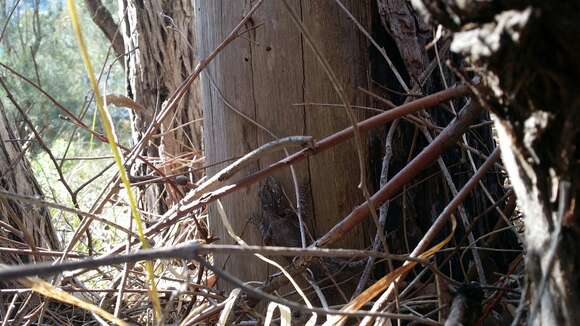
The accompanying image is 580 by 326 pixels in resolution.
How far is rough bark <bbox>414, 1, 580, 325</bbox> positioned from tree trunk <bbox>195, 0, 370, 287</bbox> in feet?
2.83

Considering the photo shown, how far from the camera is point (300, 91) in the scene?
1.66 meters

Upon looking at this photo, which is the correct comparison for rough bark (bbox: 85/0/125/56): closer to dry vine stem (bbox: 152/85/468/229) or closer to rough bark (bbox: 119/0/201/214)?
rough bark (bbox: 119/0/201/214)

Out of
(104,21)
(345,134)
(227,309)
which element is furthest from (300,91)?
(104,21)

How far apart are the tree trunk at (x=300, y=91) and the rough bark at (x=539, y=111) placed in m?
0.86

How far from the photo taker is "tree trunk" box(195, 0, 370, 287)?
1.64 meters

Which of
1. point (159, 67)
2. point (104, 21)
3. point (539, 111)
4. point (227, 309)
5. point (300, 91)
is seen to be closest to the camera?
point (539, 111)

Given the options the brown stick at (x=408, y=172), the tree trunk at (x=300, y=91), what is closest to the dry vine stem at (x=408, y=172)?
the brown stick at (x=408, y=172)

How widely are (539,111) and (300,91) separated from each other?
988 mm

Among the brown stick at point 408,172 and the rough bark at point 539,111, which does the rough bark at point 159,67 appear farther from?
the rough bark at point 539,111

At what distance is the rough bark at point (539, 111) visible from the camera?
0.64m

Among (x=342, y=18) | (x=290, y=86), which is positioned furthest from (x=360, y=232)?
(x=342, y=18)

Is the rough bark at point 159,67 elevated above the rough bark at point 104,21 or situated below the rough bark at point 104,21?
below

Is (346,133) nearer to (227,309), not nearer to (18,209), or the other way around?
(227,309)

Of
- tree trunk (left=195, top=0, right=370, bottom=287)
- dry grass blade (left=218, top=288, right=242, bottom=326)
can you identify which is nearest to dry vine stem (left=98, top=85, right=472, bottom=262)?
dry grass blade (left=218, top=288, right=242, bottom=326)
